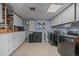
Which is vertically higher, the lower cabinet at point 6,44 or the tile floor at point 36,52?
the lower cabinet at point 6,44

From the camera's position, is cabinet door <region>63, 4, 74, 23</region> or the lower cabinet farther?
cabinet door <region>63, 4, 74, 23</region>

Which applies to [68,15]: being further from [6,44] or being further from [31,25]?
[31,25]

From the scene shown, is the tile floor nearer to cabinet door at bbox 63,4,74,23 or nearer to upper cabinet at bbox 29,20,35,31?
cabinet door at bbox 63,4,74,23

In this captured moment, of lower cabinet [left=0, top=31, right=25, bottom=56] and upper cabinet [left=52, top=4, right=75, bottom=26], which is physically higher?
upper cabinet [left=52, top=4, right=75, bottom=26]

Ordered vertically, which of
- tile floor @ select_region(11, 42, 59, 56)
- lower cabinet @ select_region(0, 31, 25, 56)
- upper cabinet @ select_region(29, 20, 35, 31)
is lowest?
tile floor @ select_region(11, 42, 59, 56)

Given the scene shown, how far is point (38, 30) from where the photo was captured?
32.6 ft

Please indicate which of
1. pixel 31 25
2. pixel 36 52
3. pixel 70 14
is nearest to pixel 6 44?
pixel 36 52

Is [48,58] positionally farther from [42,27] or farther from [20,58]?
[42,27]

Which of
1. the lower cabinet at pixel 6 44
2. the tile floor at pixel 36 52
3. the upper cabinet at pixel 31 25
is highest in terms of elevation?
the upper cabinet at pixel 31 25

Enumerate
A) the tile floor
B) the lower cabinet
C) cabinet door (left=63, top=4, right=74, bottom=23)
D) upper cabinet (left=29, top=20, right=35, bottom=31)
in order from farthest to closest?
upper cabinet (left=29, top=20, right=35, bottom=31) → the tile floor → cabinet door (left=63, top=4, right=74, bottom=23) → the lower cabinet

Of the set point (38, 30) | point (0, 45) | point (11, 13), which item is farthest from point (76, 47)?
point (38, 30)

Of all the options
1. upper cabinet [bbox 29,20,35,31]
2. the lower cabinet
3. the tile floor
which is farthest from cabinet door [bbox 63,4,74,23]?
upper cabinet [bbox 29,20,35,31]

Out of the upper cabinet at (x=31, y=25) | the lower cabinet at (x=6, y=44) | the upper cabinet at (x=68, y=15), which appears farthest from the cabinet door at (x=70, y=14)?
the upper cabinet at (x=31, y=25)

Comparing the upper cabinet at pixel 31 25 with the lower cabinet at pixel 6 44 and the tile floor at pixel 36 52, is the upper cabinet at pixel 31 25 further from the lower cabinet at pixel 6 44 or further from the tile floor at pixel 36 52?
the lower cabinet at pixel 6 44
